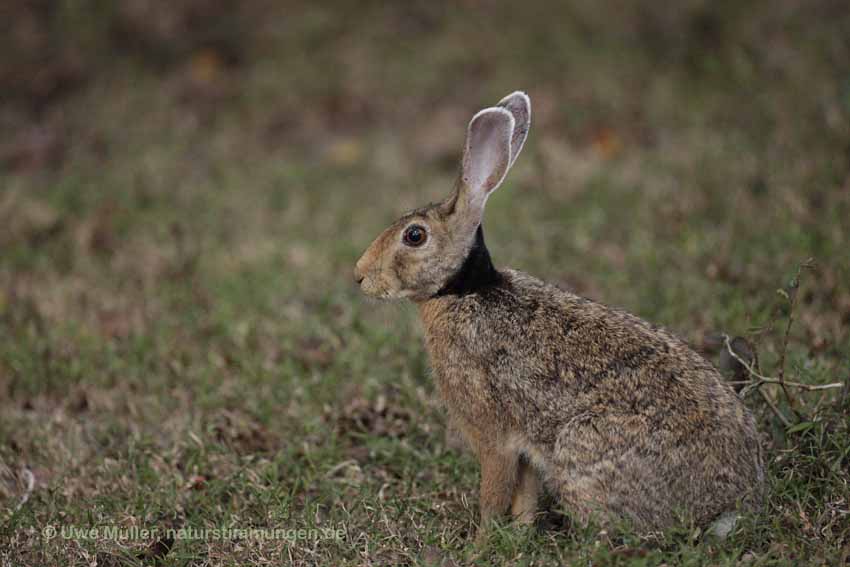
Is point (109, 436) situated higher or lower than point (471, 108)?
lower

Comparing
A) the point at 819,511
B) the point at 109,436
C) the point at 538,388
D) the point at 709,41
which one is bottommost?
the point at 109,436

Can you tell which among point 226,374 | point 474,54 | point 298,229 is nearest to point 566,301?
point 226,374

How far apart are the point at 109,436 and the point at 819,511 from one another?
3.51m

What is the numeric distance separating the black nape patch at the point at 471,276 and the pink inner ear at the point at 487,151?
223mm

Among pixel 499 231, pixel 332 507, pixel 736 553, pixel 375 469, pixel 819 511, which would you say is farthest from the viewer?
pixel 499 231

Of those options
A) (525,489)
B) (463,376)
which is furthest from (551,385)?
(525,489)

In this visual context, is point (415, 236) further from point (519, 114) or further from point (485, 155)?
point (519, 114)

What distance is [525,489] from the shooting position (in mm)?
4379

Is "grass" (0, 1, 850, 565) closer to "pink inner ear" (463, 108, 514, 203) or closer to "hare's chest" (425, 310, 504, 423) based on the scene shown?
"hare's chest" (425, 310, 504, 423)

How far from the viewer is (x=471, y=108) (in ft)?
30.3

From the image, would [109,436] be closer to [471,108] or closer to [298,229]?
[298,229]

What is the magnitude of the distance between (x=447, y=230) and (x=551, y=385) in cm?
90

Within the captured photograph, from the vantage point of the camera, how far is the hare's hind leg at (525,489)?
4352 mm

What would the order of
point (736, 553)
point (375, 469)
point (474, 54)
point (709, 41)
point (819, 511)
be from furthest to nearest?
point (474, 54), point (709, 41), point (375, 469), point (819, 511), point (736, 553)
